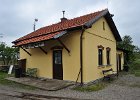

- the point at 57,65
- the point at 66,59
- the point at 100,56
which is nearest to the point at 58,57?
the point at 57,65

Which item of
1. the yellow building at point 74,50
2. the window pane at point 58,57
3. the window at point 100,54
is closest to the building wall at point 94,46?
the yellow building at point 74,50

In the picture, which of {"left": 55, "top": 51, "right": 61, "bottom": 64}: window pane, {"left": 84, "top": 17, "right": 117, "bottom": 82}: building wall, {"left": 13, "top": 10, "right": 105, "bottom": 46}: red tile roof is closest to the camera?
{"left": 84, "top": 17, "right": 117, "bottom": 82}: building wall

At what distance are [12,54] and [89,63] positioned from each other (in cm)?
1954

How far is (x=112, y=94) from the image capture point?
38.2 feet

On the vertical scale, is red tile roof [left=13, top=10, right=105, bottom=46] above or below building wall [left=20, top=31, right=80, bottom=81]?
above

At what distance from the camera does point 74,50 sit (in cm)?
1473

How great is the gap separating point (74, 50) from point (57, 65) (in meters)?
2.06

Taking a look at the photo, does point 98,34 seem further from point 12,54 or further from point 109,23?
point 12,54

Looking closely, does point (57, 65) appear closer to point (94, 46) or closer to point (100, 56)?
point (94, 46)

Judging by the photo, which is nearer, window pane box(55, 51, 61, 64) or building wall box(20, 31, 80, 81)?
building wall box(20, 31, 80, 81)

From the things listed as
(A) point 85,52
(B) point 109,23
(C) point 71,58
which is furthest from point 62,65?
(B) point 109,23

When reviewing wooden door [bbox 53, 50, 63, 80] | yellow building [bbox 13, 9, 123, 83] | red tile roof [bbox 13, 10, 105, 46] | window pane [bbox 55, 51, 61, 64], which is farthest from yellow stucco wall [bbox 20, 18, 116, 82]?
red tile roof [bbox 13, 10, 105, 46]

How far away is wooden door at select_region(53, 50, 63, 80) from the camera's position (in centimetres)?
1574

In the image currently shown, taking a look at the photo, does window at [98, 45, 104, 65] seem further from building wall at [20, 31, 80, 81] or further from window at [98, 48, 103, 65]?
building wall at [20, 31, 80, 81]
